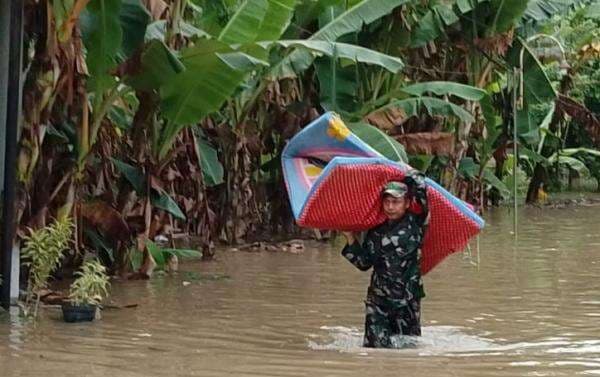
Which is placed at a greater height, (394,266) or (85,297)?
(394,266)

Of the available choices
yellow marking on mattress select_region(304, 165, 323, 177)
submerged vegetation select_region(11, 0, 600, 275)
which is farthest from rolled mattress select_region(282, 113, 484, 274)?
submerged vegetation select_region(11, 0, 600, 275)

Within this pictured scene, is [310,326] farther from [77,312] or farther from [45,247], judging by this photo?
[45,247]

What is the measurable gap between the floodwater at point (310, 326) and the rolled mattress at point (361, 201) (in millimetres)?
771

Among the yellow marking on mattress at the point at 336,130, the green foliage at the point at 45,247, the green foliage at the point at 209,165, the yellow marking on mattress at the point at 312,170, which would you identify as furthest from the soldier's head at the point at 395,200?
the green foliage at the point at 209,165

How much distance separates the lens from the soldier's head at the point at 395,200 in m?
7.87

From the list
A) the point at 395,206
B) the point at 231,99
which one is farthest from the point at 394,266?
the point at 231,99

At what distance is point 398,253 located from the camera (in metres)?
7.95

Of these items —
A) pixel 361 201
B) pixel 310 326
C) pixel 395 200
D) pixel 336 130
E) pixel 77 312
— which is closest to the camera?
pixel 395 200

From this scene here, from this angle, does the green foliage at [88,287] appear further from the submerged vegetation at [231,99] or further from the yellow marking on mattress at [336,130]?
the yellow marking on mattress at [336,130]

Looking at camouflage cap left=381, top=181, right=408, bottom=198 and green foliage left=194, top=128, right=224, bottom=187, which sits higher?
green foliage left=194, top=128, right=224, bottom=187

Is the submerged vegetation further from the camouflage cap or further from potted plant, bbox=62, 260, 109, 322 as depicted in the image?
the camouflage cap

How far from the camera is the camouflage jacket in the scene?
26.1ft

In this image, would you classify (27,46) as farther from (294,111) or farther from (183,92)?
(294,111)

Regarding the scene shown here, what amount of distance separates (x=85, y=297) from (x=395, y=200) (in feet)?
8.79
